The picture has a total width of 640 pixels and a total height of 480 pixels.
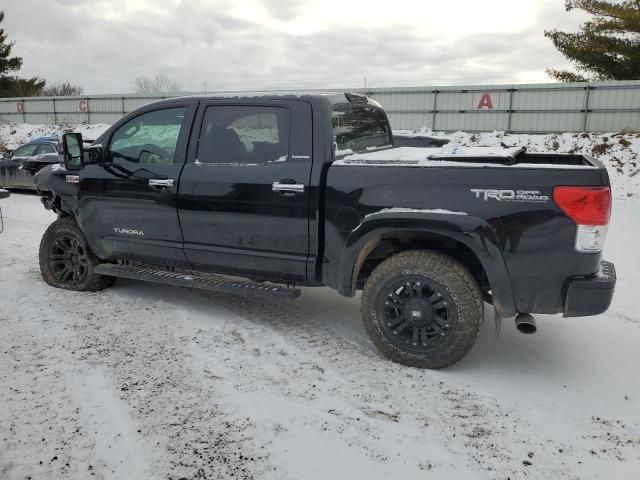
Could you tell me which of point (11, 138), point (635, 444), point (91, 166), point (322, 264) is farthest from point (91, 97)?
point (635, 444)

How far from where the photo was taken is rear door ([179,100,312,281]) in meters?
3.73

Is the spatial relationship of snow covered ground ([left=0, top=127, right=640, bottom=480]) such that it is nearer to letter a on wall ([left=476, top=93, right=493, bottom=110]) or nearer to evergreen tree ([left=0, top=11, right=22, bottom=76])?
letter a on wall ([left=476, top=93, right=493, bottom=110])

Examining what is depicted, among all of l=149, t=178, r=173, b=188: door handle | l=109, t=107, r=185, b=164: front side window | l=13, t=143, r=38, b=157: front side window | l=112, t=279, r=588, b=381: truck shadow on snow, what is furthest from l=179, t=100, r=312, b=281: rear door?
l=13, t=143, r=38, b=157: front side window

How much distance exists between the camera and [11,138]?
95.3 feet

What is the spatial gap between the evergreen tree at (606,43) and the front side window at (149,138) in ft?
68.0

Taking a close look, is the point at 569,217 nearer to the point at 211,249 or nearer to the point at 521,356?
the point at 521,356

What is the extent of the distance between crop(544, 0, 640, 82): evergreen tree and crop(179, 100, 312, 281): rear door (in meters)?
20.6

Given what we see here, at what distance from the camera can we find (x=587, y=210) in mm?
2932

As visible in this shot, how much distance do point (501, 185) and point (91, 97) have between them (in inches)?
1205

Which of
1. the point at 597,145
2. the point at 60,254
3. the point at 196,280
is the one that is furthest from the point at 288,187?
the point at 597,145

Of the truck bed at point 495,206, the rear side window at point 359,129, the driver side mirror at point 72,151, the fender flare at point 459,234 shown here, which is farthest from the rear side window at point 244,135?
the driver side mirror at point 72,151

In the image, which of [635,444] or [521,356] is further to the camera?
[521,356]

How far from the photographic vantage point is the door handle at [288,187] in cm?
365

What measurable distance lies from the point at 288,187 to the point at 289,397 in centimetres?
148
